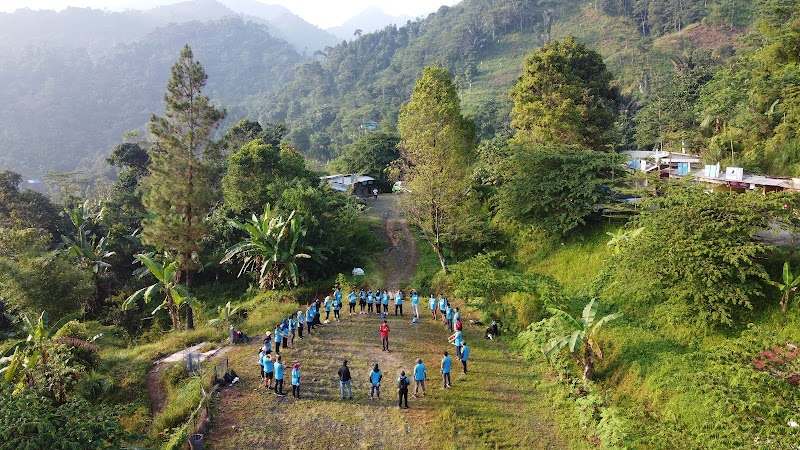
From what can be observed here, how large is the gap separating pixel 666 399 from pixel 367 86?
319ft

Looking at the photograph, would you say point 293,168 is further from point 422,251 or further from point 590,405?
point 590,405

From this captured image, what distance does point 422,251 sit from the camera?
2462 centimetres

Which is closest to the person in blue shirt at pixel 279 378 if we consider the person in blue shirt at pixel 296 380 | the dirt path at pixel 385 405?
the dirt path at pixel 385 405

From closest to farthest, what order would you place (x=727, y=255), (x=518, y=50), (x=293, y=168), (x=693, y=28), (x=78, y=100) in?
(x=727, y=255)
(x=293, y=168)
(x=693, y=28)
(x=518, y=50)
(x=78, y=100)

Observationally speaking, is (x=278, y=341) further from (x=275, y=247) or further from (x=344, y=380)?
(x=275, y=247)

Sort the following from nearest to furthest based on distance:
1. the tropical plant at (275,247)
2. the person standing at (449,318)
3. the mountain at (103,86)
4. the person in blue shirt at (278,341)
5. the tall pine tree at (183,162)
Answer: the person in blue shirt at (278,341), the person standing at (449,318), the tall pine tree at (183,162), the tropical plant at (275,247), the mountain at (103,86)

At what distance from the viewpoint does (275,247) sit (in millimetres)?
20281

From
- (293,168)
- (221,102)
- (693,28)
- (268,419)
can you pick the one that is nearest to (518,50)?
(693,28)

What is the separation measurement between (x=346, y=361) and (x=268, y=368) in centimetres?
200

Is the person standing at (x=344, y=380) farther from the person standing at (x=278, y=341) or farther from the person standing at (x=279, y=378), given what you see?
the person standing at (x=278, y=341)

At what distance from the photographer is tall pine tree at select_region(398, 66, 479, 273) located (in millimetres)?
19922

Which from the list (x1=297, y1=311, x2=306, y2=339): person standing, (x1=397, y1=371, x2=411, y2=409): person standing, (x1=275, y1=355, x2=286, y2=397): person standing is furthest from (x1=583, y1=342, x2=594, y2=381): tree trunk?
(x1=297, y1=311, x2=306, y2=339): person standing

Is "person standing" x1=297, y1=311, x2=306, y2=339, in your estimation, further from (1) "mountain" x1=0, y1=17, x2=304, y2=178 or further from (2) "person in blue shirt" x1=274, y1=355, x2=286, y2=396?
(1) "mountain" x1=0, y1=17, x2=304, y2=178

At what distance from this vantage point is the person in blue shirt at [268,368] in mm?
11523
